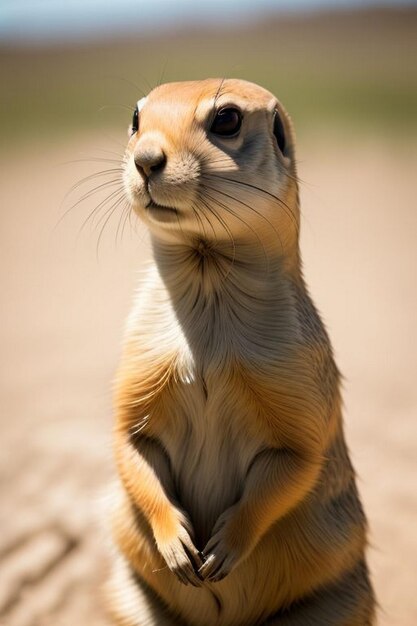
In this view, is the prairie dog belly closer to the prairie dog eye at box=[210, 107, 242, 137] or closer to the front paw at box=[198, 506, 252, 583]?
the front paw at box=[198, 506, 252, 583]

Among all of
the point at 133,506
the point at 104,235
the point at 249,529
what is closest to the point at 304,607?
the point at 249,529

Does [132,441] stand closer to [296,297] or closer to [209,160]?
[296,297]

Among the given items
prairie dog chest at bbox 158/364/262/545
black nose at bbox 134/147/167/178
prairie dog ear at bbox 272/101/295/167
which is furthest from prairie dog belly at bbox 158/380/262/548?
prairie dog ear at bbox 272/101/295/167

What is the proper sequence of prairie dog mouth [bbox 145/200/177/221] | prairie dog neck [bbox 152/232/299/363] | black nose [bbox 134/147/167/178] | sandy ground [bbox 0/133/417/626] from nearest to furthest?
black nose [bbox 134/147/167/178] < prairie dog mouth [bbox 145/200/177/221] < prairie dog neck [bbox 152/232/299/363] < sandy ground [bbox 0/133/417/626]

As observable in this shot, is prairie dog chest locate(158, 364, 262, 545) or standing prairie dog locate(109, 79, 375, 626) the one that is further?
prairie dog chest locate(158, 364, 262, 545)

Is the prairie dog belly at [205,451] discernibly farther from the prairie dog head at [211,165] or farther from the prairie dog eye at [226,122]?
the prairie dog eye at [226,122]

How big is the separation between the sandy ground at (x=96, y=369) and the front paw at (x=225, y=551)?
3.33 feet

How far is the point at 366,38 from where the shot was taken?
23.2m

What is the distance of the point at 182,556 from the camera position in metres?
3.27

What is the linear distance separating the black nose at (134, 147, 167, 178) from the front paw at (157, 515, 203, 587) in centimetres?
132

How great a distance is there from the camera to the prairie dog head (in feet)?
9.57

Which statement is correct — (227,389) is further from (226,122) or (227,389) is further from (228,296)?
(226,122)

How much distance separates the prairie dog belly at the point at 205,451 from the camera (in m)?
3.26

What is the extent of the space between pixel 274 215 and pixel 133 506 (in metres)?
1.31
